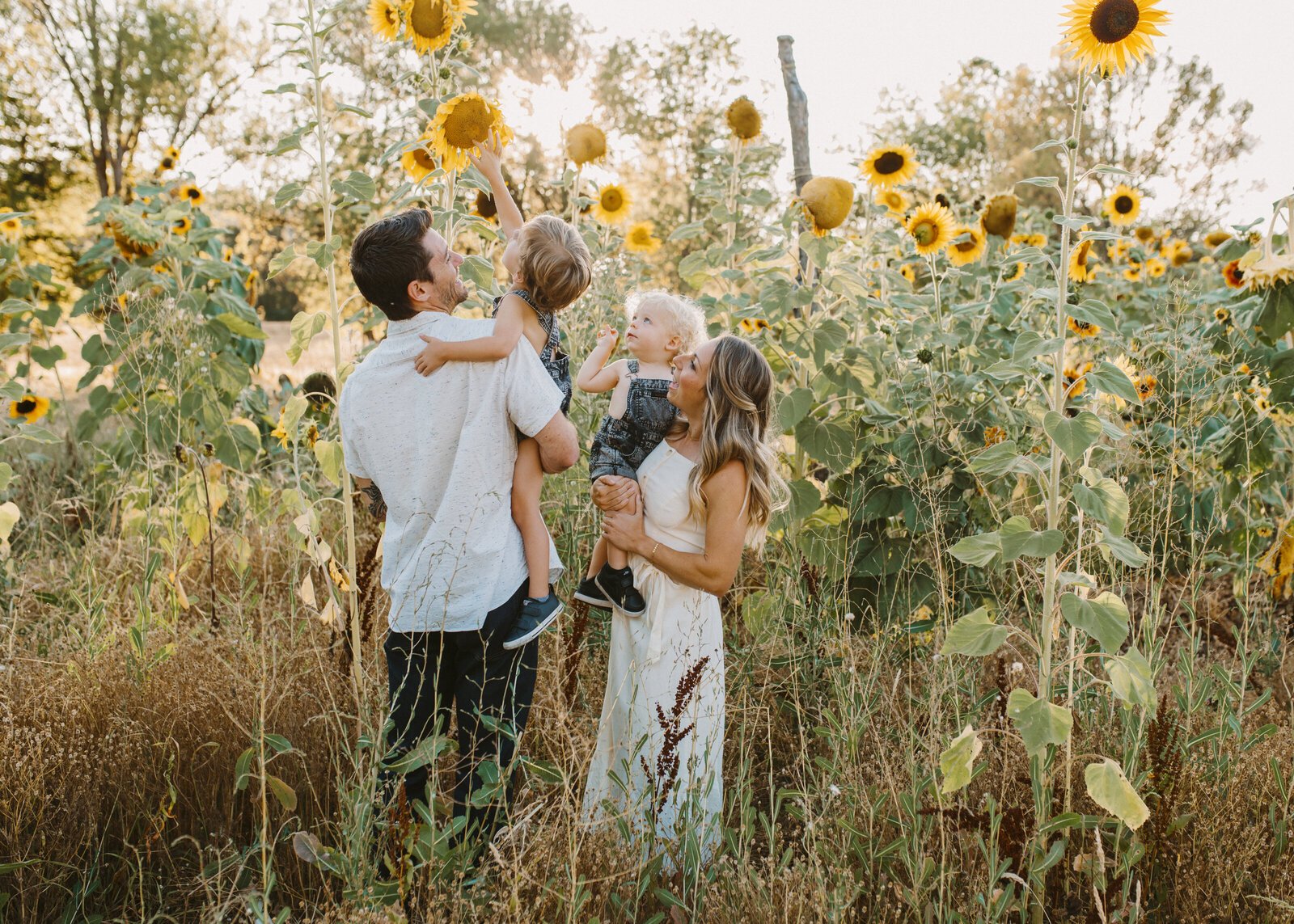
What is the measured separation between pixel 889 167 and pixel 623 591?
2.81 m

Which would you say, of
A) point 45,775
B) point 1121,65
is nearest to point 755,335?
point 1121,65

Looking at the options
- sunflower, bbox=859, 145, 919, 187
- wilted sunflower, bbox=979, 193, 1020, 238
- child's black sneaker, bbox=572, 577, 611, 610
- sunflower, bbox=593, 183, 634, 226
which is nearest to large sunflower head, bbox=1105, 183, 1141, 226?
wilted sunflower, bbox=979, 193, 1020, 238

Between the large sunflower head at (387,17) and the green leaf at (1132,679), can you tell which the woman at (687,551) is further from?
the large sunflower head at (387,17)

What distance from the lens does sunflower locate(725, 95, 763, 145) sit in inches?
142

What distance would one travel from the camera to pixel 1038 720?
177 cm

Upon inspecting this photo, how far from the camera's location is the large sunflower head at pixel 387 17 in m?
2.64

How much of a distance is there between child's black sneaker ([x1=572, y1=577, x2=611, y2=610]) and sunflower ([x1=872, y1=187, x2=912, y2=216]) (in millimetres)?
2640

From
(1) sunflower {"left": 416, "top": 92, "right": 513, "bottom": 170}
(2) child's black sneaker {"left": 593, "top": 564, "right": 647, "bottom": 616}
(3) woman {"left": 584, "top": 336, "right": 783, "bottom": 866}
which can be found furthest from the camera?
(1) sunflower {"left": 416, "top": 92, "right": 513, "bottom": 170}

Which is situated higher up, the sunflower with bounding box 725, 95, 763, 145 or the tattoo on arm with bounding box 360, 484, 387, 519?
the sunflower with bounding box 725, 95, 763, 145

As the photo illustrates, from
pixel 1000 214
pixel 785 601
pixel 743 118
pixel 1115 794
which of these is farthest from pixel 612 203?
pixel 1115 794

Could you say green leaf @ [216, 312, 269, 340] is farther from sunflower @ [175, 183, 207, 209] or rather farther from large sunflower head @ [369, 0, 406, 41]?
large sunflower head @ [369, 0, 406, 41]

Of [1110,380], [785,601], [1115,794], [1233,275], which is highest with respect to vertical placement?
[1233,275]

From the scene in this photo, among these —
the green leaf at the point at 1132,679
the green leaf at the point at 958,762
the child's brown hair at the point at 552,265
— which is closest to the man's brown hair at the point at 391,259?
the child's brown hair at the point at 552,265

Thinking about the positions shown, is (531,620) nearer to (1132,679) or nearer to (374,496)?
(374,496)
